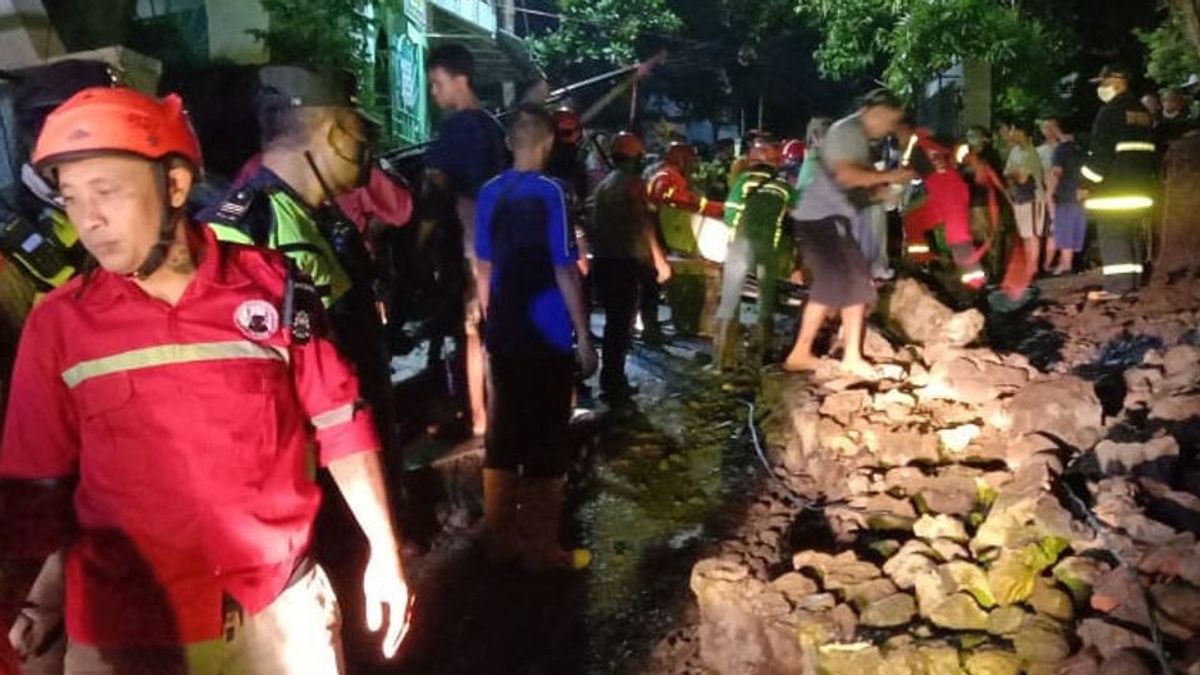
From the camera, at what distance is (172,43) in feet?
28.8

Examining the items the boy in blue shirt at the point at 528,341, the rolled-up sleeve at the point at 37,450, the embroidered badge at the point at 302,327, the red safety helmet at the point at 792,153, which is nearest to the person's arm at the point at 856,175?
the boy in blue shirt at the point at 528,341

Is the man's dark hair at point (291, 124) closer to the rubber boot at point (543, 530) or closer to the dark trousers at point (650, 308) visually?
the rubber boot at point (543, 530)

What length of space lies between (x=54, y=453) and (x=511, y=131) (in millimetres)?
2620

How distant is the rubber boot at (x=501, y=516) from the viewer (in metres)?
4.66

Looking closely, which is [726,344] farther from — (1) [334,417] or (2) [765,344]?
(1) [334,417]

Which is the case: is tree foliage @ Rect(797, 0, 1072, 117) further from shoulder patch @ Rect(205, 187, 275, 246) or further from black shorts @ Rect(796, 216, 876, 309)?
shoulder patch @ Rect(205, 187, 275, 246)

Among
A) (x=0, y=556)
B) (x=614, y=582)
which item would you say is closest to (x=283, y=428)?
(x=0, y=556)

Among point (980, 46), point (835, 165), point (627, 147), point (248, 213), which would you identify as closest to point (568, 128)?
point (627, 147)

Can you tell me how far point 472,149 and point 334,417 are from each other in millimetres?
3445

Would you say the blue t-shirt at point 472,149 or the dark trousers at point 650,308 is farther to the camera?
the dark trousers at point 650,308

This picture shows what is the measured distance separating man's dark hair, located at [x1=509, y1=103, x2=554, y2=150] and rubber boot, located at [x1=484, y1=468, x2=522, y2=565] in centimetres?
141

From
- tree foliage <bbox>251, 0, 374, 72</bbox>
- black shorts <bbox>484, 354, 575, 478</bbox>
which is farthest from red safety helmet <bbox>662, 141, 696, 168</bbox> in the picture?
black shorts <bbox>484, 354, 575, 478</bbox>

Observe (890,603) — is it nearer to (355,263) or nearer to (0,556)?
(355,263)

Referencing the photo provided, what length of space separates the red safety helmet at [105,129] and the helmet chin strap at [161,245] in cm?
5
